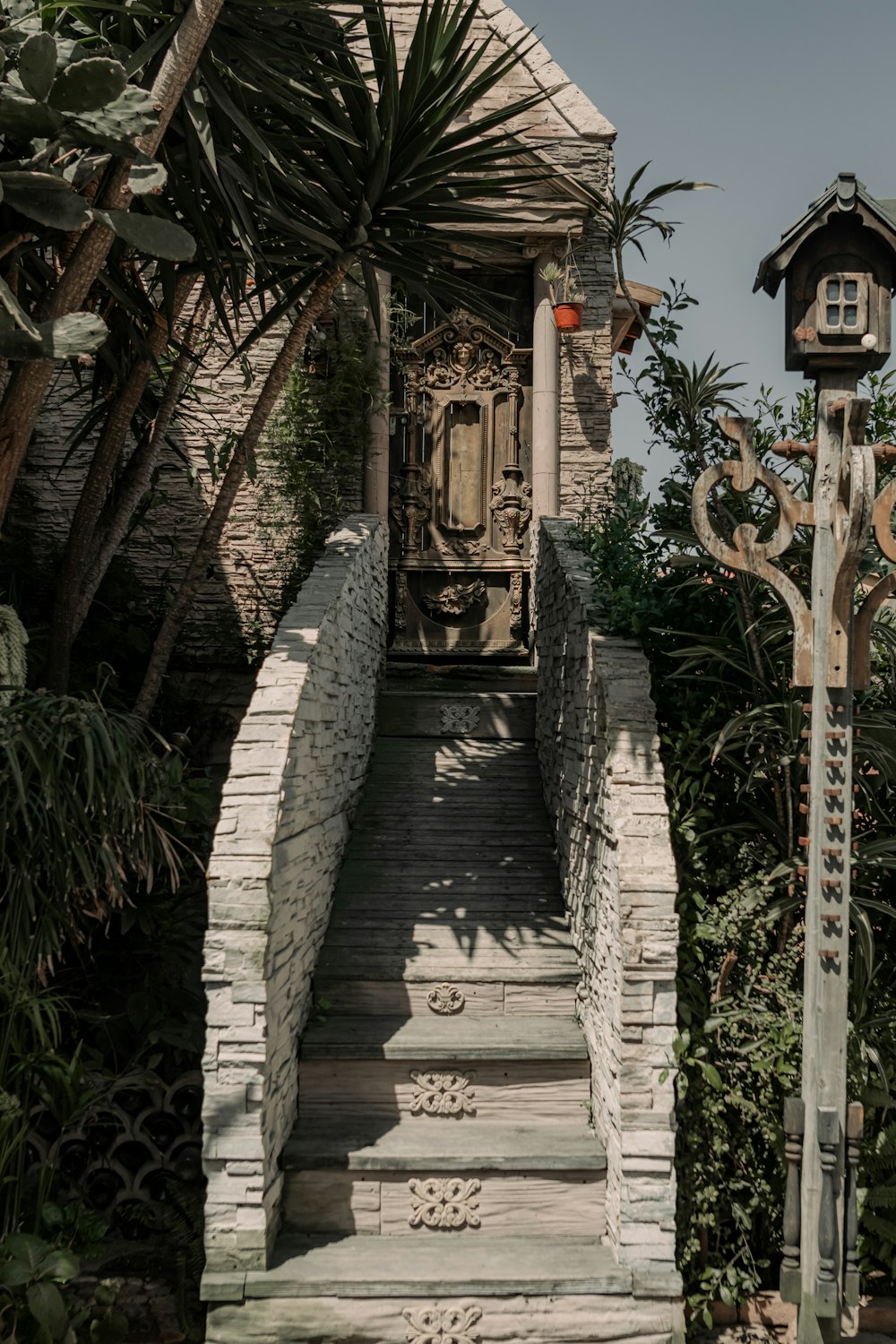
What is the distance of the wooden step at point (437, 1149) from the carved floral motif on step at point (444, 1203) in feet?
0.20

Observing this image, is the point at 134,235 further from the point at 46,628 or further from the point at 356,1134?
the point at 356,1134

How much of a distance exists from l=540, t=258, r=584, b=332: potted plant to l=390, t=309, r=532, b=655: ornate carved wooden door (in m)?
0.39

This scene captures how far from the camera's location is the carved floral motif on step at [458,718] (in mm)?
6574

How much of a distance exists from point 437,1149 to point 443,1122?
0.62ft

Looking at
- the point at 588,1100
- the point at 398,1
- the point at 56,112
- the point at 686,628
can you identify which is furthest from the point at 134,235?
the point at 398,1

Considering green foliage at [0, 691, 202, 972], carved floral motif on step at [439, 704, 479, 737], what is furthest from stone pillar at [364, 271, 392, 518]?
green foliage at [0, 691, 202, 972]

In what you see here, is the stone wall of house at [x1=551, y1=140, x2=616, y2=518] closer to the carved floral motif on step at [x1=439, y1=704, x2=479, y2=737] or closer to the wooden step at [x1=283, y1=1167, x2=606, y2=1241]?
the carved floral motif on step at [x1=439, y1=704, x2=479, y2=737]

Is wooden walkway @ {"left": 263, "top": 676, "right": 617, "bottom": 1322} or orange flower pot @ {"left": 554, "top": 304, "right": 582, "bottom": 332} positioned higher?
orange flower pot @ {"left": 554, "top": 304, "right": 582, "bottom": 332}

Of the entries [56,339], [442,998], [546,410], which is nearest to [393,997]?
[442,998]

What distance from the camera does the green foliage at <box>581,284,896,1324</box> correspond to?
13.4 feet

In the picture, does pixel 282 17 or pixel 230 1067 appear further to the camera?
pixel 282 17

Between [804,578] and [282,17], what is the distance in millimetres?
2932

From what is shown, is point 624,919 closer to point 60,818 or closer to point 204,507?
point 60,818

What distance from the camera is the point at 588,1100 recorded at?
176 inches
